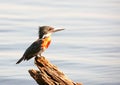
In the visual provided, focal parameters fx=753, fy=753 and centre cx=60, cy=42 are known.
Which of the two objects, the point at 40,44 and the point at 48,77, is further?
the point at 40,44

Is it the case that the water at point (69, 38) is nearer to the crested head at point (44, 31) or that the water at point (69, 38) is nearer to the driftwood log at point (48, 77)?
the crested head at point (44, 31)

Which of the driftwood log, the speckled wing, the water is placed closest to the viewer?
the driftwood log

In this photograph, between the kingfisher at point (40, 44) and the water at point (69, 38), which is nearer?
the kingfisher at point (40, 44)

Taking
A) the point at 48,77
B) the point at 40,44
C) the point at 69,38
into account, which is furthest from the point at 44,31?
the point at 69,38

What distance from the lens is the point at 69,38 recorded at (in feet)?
73.2

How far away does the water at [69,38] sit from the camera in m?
18.8

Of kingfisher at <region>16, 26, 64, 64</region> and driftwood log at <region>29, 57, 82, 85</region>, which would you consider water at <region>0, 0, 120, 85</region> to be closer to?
kingfisher at <region>16, 26, 64, 64</region>

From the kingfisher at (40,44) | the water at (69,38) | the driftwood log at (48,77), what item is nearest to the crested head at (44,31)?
the kingfisher at (40,44)

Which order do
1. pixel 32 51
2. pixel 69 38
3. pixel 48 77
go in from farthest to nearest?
pixel 69 38, pixel 32 51, pixel 48 77

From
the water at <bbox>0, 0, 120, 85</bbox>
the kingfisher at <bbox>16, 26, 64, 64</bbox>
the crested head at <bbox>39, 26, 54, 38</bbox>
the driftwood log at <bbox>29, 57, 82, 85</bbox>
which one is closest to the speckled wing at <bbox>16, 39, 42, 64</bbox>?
the kingfisher at <bbox>16, 26, 64, 64</bbox>

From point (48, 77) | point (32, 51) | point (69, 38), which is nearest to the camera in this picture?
point (48, 77)

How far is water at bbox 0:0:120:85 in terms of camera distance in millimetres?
18766

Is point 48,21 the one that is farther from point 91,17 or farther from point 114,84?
point 114,84

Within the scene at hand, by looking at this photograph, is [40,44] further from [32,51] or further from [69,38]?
[69,38]
